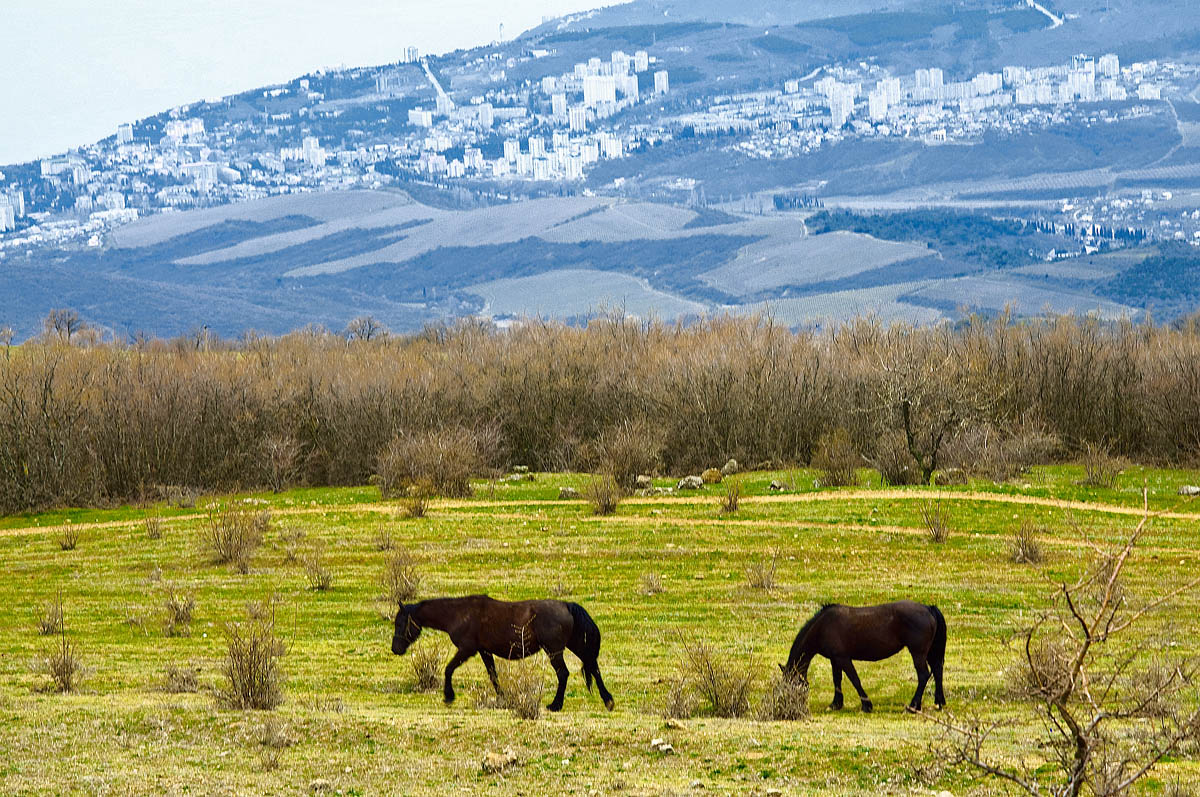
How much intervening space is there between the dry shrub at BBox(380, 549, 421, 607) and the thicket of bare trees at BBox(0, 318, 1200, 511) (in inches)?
661

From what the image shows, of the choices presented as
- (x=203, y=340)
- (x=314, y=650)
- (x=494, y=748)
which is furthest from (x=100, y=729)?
(x=203, y=340)

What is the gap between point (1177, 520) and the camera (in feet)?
93.4

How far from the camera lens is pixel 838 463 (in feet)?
123

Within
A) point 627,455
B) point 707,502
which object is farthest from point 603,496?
point 627,455

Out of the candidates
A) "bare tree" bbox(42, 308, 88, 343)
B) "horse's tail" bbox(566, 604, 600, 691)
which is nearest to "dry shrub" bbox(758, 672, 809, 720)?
"horse's tail" bbox(566, 604, 600, 691)

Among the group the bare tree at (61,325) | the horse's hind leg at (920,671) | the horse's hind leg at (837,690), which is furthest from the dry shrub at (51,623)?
the bare tree at (61,325)

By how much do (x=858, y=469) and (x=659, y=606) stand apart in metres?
20.1

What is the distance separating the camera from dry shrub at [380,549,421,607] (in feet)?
67.9

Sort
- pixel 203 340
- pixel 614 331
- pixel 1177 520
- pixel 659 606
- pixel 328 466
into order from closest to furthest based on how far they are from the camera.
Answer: pixel 659 606 < pixel 1177 520 < pixel 328 466 < pixel 614 331 < pixel 203 340

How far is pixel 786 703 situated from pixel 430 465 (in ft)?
85.1

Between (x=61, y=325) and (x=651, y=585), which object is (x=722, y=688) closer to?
(x=651, y=585)

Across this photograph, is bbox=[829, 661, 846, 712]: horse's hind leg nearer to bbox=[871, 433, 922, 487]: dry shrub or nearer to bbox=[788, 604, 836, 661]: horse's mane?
bbox=[788, 604, 836, 661]: horse's mane

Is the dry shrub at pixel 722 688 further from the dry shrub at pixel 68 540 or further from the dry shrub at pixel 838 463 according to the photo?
the dry shrub at pixel 838 463

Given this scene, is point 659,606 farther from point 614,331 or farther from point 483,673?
point 614,331
